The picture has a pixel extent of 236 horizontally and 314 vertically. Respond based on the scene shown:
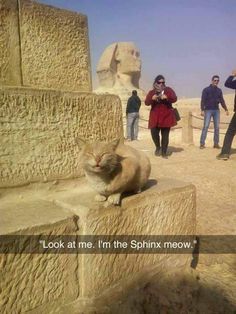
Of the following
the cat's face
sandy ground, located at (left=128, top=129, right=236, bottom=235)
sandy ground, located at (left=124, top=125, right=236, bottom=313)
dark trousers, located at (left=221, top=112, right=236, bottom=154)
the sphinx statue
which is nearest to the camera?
the cat's face

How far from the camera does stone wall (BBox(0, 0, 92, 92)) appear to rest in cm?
205

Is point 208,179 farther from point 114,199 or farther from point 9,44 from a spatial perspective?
point 9,44

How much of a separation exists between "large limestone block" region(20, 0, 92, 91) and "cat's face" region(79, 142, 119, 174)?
27.9 inches

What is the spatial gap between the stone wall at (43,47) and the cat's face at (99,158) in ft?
2.32

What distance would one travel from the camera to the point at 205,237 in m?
3.00

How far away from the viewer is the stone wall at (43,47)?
2049 millimetres

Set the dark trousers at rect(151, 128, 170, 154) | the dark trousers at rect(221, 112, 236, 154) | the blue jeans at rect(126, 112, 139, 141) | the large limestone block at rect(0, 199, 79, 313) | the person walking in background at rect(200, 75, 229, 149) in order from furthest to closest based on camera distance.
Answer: the blue jeans at rect(126, 112, 139, 141), the person walking in background at rect(200, 75, 229, 149), the dark trousers at rect(151, 128, 170, 154), the dark trousers at rect(221, 112, 236, 154), the large limestone block at rect(0, 199, 79, 313)

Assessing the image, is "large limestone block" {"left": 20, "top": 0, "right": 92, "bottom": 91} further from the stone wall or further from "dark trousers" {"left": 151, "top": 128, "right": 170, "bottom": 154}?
"dark trousers" {"left": 151, "top": 128, "right": 170, "bottom": 154}

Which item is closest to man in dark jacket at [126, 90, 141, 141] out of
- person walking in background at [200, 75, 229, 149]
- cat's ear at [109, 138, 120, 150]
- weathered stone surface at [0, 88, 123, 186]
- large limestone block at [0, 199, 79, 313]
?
person walking in background at [200, 75, 229, 149]

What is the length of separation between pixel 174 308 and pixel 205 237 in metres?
1.18

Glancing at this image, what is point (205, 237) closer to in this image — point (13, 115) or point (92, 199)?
point (92, 199)

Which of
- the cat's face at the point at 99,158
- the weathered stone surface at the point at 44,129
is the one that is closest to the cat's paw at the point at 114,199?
the cat's face at the point at 99,158

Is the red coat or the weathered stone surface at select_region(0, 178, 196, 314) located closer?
the weathered stone surface at select_region(0, 178, 196, 314)

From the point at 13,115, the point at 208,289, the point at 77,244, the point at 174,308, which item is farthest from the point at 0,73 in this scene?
the point at 208,289
